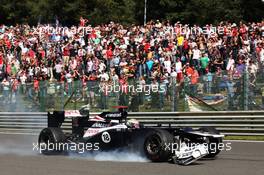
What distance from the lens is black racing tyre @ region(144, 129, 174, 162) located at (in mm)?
10281

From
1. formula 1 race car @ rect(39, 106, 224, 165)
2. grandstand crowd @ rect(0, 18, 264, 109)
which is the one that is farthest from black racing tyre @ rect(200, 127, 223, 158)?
grandstand crowd @ rect(0, 18, 264, 109)

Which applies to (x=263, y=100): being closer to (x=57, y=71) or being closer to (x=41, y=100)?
(x=41, y=100)

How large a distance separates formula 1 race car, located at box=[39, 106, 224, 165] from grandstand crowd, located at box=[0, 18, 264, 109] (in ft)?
19.7

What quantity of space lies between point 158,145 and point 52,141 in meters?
2.72

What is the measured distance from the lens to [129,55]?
23453 millimetres

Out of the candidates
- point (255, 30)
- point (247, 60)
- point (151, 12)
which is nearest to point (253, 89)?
point (247, 60)

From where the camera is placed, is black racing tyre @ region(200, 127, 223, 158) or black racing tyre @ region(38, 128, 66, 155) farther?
black racing tyre @ region(38, 128, 66, 155)

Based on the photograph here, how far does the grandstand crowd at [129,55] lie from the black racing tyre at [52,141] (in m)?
6.19

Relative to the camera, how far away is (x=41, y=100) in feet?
69.7

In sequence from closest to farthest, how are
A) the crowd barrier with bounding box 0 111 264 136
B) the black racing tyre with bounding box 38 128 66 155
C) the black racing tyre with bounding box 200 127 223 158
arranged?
the black racing tyre with bounding box 200 127 223 158
the black racing tyre with bounding box 38 128 66 155
the crowd barrier with bounding box 0 111 264 136

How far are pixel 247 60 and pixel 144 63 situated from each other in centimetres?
441

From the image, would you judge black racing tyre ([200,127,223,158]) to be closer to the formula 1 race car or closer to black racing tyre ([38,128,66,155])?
the formula 1 race car

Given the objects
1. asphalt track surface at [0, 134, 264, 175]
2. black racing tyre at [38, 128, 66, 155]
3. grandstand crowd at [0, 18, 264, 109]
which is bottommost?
asphalt track surface at [0, 134, 264, 175]

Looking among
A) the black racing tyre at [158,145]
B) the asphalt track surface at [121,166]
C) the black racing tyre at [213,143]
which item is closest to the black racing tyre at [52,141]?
the asphalt track surface at [121,166]
